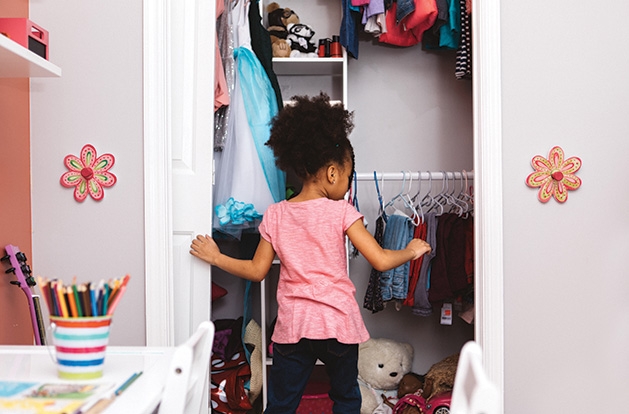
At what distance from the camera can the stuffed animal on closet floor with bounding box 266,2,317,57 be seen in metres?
3.19

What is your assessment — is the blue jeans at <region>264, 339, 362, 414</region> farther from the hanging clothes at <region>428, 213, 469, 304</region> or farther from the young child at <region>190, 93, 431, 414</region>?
the hanging clothes at <region>428, 213, 469, 304</region>

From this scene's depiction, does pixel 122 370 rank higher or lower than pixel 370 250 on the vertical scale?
lower

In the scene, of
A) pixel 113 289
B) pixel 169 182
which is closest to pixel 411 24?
pixel 169 182

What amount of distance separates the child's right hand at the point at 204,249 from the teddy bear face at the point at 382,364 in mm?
1169

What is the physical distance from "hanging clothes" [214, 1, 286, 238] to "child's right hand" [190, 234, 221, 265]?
32 cm

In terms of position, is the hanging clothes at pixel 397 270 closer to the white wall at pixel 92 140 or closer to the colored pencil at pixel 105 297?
the white wall at pixel 92 140

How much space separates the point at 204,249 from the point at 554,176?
120 cm

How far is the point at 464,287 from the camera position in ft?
9.48

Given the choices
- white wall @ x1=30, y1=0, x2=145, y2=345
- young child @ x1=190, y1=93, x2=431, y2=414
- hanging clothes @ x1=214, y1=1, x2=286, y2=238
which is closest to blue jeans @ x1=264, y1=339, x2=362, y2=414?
young child @ x1=190, y1=93, x2=431, y2=414

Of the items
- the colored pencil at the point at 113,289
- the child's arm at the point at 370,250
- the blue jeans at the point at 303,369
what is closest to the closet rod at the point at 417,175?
the child's arm at the point at 370,250

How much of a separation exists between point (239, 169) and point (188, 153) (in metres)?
0.39

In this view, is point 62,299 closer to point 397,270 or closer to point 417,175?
point 397,270

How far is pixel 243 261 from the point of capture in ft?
7.47

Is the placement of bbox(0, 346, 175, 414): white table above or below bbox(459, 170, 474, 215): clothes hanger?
below
